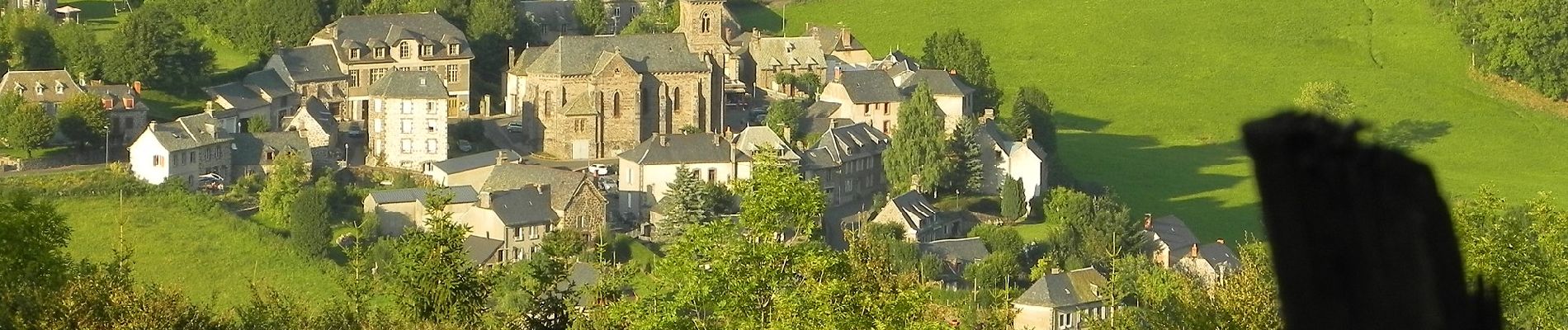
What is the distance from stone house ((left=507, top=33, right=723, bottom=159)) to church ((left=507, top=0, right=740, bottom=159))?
2 cm

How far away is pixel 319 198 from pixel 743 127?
15582mm

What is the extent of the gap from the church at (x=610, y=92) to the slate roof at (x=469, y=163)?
327 cm

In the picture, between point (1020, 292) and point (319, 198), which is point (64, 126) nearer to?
point (319, 198)

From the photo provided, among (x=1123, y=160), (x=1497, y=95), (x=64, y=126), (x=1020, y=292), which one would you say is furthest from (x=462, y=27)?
(x=1497, y=95)

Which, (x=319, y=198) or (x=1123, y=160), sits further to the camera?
(x=1123, y=160)

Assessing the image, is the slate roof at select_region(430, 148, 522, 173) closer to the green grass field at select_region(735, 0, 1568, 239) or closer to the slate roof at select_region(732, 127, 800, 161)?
the slate roof at select_region(732, 127, 800, 161)

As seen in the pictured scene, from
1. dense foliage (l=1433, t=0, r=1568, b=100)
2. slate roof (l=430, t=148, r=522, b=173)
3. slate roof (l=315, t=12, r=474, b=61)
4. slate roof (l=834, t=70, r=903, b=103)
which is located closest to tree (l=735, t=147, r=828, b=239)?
slate roof (l=430, t=148, r=522, b=173)

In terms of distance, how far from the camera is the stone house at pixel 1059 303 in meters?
43.9

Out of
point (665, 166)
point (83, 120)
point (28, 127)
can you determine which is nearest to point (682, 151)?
point (665, 166)

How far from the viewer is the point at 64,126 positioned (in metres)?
50.7

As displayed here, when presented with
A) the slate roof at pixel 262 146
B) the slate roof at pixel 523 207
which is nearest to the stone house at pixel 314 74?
the slate roof at pixel 262 146

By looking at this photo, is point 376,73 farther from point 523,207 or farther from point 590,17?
point 590,17

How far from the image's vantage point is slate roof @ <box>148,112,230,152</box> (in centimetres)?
4958

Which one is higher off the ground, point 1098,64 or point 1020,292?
point 1098,64
